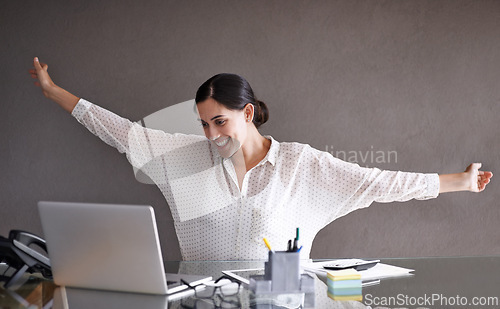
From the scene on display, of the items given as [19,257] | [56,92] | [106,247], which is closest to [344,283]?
[106,247]

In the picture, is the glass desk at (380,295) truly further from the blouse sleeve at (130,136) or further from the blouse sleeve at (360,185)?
the blouse sleeve at (130,136)

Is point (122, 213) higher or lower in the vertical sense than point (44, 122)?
lower

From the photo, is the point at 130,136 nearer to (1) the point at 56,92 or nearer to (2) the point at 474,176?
(1) the point at 56,92

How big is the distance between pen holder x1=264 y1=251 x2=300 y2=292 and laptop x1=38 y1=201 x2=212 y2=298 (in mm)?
240

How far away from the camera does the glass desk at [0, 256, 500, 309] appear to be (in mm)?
1118

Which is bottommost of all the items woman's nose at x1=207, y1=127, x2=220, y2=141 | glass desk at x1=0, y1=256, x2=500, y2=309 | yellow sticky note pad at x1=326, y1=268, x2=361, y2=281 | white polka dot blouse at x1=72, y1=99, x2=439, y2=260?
glass desk at x1=0, y1=256, x2=500, y2=309

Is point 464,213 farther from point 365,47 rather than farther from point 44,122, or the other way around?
point 44,122

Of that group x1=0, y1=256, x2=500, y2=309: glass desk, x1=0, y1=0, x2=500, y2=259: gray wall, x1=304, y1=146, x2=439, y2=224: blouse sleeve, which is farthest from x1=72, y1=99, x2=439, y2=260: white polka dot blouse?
x1=0, y1=256, x2=500, y2=309: glass desk

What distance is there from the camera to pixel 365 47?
2789 mm

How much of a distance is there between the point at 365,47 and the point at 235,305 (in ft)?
6.68

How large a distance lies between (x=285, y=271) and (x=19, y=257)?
28.2 inches

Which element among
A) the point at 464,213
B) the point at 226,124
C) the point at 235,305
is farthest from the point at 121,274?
the point at 464,213

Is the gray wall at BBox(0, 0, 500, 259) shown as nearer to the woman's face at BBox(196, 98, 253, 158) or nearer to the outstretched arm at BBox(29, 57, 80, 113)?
the outstretched arm at BBox(29, 57, 80, 113)

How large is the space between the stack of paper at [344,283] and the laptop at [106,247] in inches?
14.5
